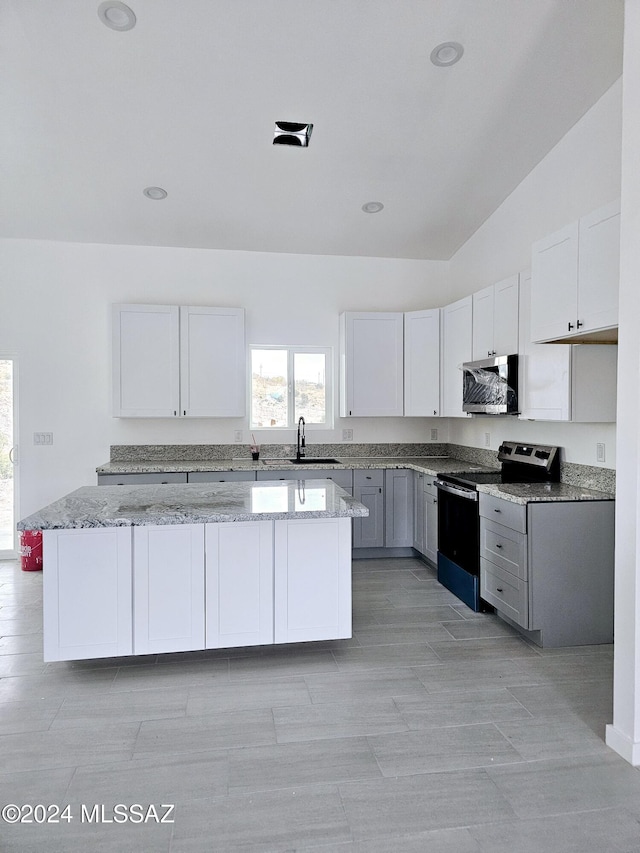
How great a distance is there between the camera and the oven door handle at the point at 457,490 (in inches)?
146

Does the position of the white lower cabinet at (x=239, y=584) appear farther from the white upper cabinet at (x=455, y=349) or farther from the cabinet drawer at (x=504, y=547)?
the white upper cabinet at (x=455, y=349)

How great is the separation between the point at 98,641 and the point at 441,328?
12.1 ft

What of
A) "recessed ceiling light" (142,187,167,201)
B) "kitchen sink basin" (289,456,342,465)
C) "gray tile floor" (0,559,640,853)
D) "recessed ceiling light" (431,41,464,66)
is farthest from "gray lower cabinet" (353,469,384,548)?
"recessed ceiling light" (431,41,464,66)

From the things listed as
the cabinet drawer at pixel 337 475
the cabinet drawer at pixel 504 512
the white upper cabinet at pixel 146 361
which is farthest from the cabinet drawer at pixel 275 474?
the cabinet drawer at pixel 504 512

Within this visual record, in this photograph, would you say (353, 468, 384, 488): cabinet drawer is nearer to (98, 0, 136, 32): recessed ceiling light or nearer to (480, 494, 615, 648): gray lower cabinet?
(480, 494, 615, 648): gray lower cabinet

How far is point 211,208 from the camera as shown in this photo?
452cm

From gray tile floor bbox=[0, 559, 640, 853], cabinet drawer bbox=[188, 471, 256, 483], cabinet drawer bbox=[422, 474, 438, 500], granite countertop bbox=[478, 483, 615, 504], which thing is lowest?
gray tile floor bbox=[0, 559, 640, 853]

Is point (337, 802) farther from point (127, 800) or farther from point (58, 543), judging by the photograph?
point (58, 543)

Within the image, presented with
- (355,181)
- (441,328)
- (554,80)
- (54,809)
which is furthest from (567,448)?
(54,809)

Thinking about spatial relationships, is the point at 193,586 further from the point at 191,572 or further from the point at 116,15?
the point at 116,15

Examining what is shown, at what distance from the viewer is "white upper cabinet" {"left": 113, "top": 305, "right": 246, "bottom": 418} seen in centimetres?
475

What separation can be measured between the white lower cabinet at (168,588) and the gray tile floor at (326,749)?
0.20 m

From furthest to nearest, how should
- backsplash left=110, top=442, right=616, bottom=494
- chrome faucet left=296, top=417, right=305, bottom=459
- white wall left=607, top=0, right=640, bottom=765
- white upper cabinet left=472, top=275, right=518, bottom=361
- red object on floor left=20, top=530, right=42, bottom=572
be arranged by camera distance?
chrome faucet left=296, top=417, right=305, bottom=459 → backsplash left=110, top=442, right=616, bottom=494 → red object on floor left=20, top=530, right=42, bottom=572 → white upper cabinet left=472, top=275, right=518, bottom=361 → white wall left=607, top=0, right=640, bottom=765

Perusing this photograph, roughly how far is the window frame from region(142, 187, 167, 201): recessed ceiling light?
152cm
